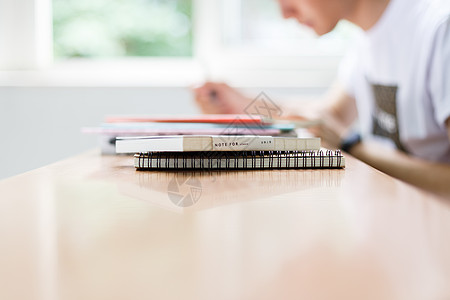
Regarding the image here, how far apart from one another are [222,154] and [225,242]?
12.4 inches

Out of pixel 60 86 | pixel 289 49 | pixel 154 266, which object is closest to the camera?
pixel 154 266

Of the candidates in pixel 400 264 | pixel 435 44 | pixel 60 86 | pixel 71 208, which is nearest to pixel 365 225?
pixel 400 264

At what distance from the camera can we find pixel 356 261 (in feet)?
0.70

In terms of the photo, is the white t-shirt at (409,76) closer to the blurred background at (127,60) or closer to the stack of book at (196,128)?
the stack of book at (196,128)

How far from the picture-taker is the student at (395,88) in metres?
0.95

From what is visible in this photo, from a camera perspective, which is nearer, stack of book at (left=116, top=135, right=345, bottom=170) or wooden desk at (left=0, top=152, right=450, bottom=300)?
wooden desk at (left=0, top=152, right=450, bottom=300)

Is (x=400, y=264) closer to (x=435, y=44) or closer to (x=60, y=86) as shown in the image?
(x=435, y=44)

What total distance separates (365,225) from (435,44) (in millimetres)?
775

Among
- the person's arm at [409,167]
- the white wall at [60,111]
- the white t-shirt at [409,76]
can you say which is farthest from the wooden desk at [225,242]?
the white wall at [60,111]

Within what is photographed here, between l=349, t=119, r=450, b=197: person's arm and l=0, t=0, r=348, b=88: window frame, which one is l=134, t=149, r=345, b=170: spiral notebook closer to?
l=349, t=119, r=450, b=197: person's arm

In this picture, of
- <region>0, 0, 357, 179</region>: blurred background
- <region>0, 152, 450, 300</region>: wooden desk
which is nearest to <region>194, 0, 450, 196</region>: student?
<region>0, 0, 357, 179</region>: blurred background

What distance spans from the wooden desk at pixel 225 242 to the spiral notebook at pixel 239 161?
4.1 inches

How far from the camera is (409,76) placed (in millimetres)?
1079

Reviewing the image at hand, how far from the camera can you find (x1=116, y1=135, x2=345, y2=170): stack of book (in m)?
0.51
